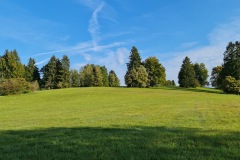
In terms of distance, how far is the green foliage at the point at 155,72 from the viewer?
270ft

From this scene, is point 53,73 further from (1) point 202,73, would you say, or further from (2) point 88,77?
(1) point 202,73

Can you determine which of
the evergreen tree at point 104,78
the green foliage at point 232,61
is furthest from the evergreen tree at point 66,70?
the green foliage at point 232,61

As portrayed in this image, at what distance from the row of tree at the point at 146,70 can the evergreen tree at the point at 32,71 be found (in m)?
35.2

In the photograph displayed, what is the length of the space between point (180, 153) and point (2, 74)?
83.1m

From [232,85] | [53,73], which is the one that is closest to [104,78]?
[53,73]

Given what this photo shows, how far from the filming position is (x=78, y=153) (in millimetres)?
6309

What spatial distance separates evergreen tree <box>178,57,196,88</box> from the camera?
80500 mm

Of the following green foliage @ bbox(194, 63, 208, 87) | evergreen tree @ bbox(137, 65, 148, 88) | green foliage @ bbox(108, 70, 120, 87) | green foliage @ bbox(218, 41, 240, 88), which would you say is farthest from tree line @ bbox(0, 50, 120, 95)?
green foliage @ bbox(218, 41, 240, 88)

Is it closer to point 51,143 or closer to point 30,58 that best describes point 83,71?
point 30,58

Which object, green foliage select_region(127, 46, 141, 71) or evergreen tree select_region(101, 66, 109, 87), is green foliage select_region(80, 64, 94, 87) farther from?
green foliage select_region(127, 46, 141, 71)

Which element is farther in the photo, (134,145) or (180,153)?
(134,145)

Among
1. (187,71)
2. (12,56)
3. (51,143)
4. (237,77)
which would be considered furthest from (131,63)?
(51,143)

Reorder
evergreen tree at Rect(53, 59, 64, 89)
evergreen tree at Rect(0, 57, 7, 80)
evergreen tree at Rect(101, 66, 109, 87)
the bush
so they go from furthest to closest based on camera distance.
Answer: evergreen tree at Rect(101, 66, 109, 87)
evergreen tree at Rect(53, 59, 64, 89)
evergreen tree at Rect(0, 57, 7, 80)
the bush

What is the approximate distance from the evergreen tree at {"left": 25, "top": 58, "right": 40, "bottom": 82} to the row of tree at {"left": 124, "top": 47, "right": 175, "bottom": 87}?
35.2m
